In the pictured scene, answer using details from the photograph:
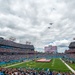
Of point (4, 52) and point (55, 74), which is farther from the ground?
point (4, 52)

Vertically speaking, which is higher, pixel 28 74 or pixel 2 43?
pixel 2 43

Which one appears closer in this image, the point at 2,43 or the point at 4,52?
the point at 4,52

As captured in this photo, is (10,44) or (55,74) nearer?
(55,74)

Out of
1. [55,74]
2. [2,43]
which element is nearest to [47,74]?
[55,74]

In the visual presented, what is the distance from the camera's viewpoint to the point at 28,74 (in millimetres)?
24172

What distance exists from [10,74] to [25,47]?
110924mm

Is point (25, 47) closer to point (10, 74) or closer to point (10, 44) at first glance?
point (10, 44)

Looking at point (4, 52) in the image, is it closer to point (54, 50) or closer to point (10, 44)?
point (10, 44)

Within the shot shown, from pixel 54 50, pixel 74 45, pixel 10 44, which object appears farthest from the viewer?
pixel 54 50

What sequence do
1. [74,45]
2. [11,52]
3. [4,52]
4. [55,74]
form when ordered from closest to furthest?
[55,74] < [4,52] < [11,52] < [74,45]

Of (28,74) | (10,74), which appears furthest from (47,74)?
(10,74)

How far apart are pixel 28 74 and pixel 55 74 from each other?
4.66 m

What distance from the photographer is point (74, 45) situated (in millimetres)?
127562

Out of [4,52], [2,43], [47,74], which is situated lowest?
[47,74]
